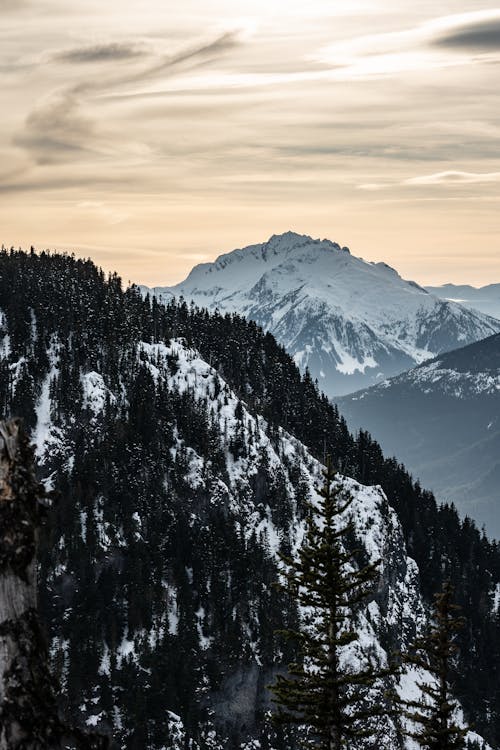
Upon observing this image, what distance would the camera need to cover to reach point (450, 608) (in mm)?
43250

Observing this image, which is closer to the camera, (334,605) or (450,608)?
(334,605)

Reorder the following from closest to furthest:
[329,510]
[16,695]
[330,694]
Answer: [16,695], [330,694], [329,510]

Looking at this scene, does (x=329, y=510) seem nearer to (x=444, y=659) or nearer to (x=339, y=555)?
(x=339, y=555)

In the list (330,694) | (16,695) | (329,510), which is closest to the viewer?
(16,695)

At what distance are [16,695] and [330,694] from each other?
23289mm

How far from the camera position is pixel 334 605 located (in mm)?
38500

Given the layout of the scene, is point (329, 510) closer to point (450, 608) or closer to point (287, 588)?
point (287, 588)

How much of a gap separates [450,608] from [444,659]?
2252 mm

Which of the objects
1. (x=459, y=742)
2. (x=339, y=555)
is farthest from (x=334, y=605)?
(x=459, y=742)

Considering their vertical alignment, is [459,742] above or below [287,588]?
below

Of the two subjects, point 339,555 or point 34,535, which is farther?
point 339,555

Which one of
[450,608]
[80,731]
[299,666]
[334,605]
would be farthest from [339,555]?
[80,731]

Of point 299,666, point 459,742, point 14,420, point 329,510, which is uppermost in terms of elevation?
point 329,510

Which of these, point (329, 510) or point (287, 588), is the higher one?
point (329, 510)
